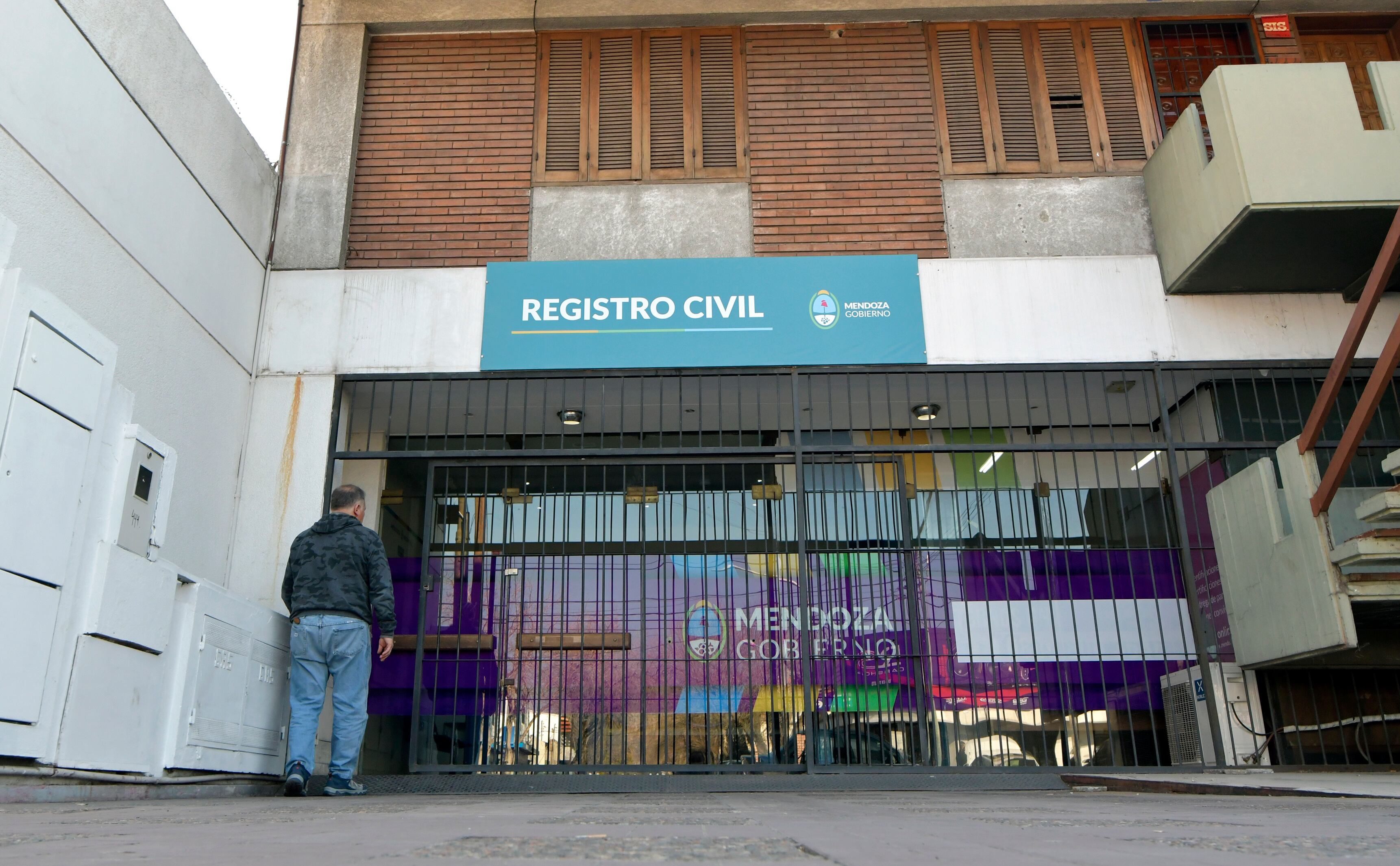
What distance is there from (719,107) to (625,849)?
6.80 metres

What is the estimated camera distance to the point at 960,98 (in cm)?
748

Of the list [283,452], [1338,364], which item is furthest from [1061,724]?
[283,452]

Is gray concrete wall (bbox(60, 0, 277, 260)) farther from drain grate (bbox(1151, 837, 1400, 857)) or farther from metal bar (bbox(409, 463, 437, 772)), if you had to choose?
drain grate (bbox(1151, 837, 1400, 857))

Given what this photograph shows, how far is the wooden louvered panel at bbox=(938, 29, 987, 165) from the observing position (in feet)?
24.0

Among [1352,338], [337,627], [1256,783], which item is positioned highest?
[1352,338]

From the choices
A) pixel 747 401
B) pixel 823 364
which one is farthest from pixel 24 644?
pixel 747 401

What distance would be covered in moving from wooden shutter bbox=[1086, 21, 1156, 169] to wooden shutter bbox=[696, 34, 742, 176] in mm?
2779

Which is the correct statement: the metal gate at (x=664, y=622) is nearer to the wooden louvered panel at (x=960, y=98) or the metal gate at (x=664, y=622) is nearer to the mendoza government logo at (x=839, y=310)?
the mendoza government logo at (x=839, y=310)

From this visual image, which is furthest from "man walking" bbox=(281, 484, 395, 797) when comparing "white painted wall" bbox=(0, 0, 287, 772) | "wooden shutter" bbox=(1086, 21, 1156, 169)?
"wooden shutter" bbox=(1086, 21, 1156, 169)

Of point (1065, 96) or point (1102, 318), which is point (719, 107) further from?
point (1102, 318)

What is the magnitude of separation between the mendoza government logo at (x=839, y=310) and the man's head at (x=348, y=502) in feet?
10.3

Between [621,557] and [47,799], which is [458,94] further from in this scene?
[47,799]

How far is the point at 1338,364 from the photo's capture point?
539 centimetres

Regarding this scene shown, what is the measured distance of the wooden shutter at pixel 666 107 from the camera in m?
7.32
